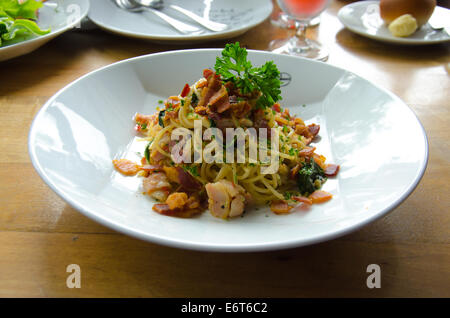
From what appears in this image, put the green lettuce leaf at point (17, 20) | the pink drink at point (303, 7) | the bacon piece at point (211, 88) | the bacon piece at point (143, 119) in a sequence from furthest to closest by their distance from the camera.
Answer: the pink drink at point (303, 7) < the green lettuce leaf at point (17, 20) < the bacon piece at point (143, 119) < the bacon piece at point (211, 88)

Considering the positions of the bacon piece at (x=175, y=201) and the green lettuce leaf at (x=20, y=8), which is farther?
the green lettuce leaf at (x=20, y=8)

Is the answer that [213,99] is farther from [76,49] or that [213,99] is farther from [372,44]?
[372,44]

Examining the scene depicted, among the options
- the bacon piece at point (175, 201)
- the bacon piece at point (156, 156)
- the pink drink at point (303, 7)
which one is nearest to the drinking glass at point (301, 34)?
the pink drink at point (303, 7)

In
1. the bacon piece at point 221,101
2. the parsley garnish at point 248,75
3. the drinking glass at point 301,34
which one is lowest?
the drinking glass at point 301,34

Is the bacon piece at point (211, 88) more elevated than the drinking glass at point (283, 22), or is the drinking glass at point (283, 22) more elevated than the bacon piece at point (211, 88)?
the bacon piece at point (211, 88)

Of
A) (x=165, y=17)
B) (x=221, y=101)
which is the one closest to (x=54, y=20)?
(x=165, y=17)

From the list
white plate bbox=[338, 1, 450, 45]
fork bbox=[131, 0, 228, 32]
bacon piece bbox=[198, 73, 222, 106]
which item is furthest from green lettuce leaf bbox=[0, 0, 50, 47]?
white plate bbox=[338, 1, 450, 45]

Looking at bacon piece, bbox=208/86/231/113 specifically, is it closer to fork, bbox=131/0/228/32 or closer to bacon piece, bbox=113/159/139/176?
bacon piece, bbox=113/159/139/176

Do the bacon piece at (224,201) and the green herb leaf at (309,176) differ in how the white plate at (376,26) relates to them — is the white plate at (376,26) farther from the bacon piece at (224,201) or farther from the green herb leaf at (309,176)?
the bacon piece at (224,201)
